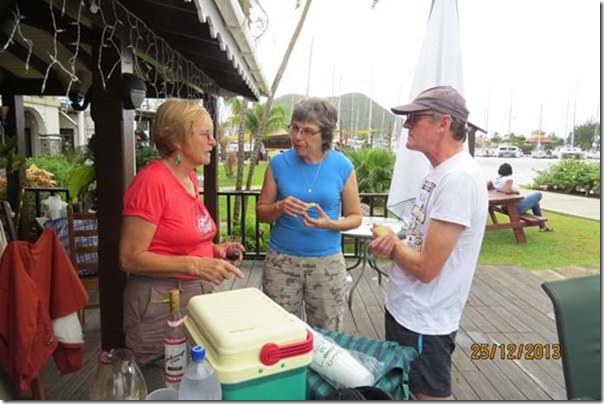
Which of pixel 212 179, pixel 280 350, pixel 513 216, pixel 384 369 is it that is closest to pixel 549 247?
pixel 513 216

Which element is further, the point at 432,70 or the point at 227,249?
the point at 432,70

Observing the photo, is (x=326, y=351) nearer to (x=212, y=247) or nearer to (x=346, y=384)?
(x=346, y=384)

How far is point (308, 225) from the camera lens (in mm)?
1894

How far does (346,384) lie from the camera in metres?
0.98

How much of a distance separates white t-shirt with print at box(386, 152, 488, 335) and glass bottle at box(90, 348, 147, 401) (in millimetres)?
865

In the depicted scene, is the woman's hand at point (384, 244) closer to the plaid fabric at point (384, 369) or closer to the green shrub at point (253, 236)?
the plaid fabric at point (384, 369)

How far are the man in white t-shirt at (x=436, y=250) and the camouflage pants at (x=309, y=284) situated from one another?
1.92 ft

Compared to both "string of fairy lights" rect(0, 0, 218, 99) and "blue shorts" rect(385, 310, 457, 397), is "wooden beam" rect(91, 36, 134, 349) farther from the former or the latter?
"blue shorts" rect(385, 310, 457, 397)

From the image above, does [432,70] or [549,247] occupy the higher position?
[432,70]

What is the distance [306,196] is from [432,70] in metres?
1.24

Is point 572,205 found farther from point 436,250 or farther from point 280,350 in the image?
point 280,350

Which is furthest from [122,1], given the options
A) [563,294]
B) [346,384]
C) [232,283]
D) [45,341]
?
[232,283]
